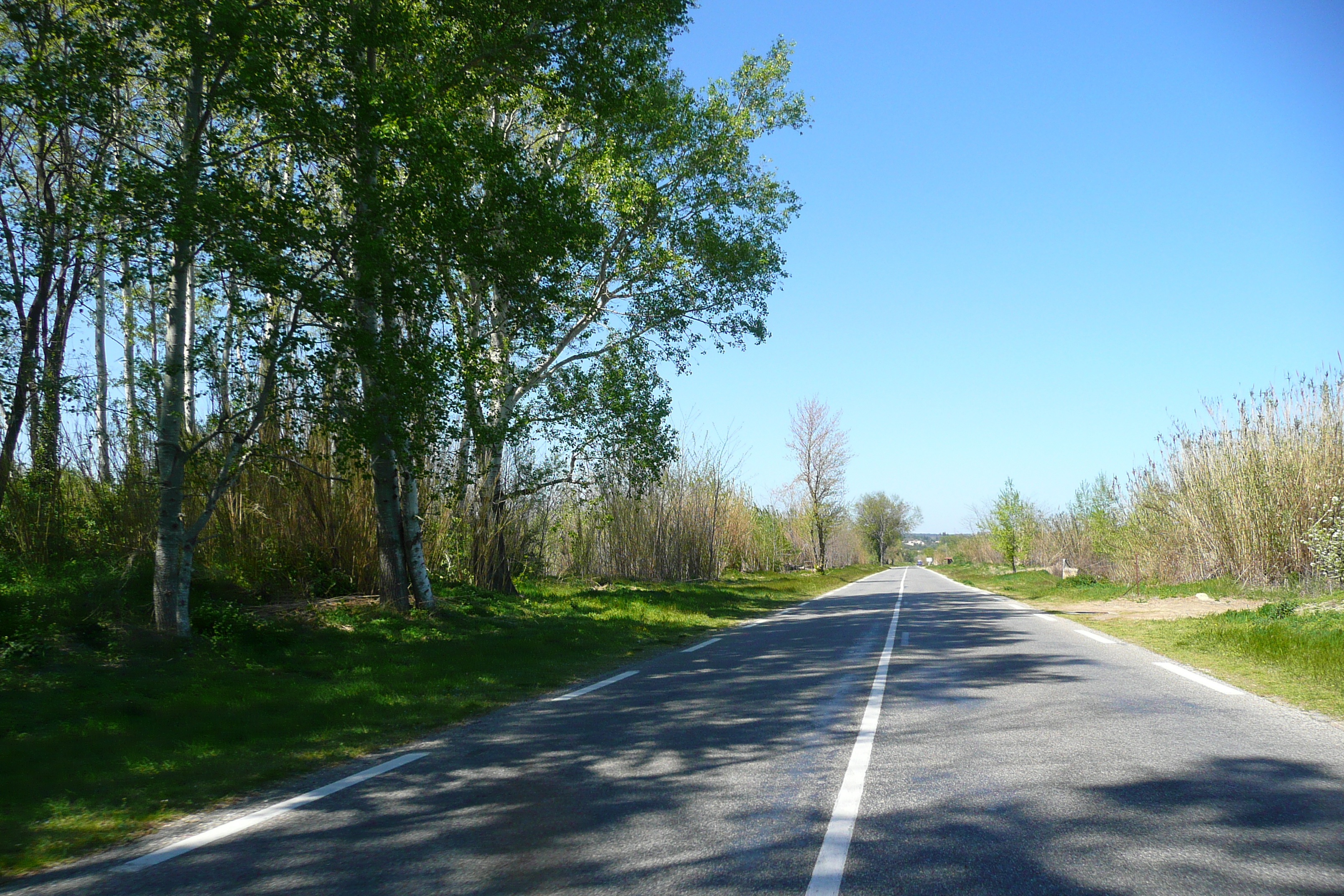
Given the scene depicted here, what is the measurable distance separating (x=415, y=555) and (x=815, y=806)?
10.1 meters

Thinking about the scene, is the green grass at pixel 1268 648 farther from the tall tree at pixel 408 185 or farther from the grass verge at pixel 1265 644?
the tall tree at pixel 408 185

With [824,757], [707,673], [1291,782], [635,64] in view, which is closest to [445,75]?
[635,64]

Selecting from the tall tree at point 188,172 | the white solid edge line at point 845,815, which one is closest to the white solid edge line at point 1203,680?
the white solid edge line at point 845,815

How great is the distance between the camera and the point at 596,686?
8.56 metres

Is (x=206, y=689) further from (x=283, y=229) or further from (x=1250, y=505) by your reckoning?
(x=1250, y=505)

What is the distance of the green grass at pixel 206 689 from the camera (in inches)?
187

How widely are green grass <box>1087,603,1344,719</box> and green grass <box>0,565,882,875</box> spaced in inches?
270

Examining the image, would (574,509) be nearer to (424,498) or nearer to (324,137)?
(424,498)

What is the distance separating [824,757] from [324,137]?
8644mm

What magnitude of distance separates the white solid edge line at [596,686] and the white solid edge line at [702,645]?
6.76 feet

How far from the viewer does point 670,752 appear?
5449 mm

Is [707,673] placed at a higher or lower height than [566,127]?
lower

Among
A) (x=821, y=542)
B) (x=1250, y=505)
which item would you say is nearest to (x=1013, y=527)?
(x=821, y=542)

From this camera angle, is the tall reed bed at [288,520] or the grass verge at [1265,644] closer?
the grass verge at [1265,644]
